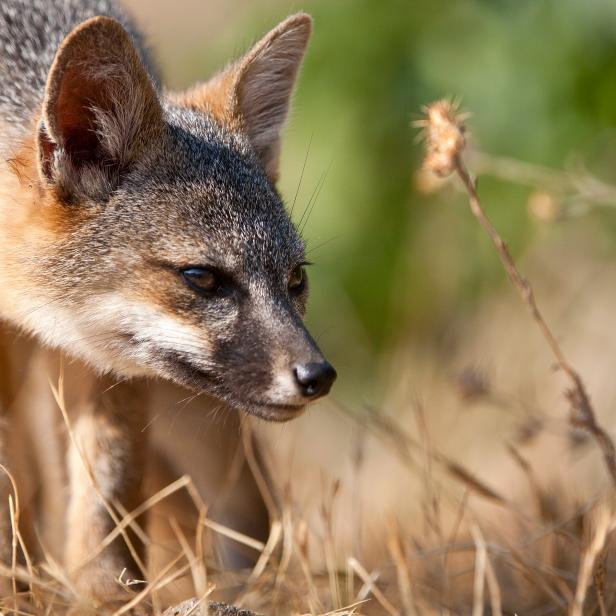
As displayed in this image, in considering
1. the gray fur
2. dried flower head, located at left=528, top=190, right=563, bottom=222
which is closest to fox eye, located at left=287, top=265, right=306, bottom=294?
dried flower head, located at left=528, top=190, right=563, bottom=222

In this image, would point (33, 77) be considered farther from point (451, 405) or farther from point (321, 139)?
point (451, 405)

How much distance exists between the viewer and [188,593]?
161 inches

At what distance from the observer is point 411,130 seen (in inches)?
259

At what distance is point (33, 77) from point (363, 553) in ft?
8.22

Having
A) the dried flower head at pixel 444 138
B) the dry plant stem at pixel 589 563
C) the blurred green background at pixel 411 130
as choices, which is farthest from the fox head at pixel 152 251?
the blurred green background at pixel 411 130

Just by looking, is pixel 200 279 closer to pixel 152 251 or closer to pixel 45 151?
pixel 152 251

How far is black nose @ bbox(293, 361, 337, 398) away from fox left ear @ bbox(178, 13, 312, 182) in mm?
1117

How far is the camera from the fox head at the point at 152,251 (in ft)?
10.4

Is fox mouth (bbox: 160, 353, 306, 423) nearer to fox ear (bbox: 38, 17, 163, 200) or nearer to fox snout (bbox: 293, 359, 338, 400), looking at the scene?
fox snout (bbox: 293, 359, 338, 400)

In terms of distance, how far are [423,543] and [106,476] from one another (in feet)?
4.73

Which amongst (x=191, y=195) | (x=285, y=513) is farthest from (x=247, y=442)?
(x=191, y=195)

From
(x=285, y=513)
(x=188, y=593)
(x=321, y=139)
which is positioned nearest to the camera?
(x=285, y=513)

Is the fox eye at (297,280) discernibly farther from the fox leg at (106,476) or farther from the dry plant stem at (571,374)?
the fox leg at (106,476)

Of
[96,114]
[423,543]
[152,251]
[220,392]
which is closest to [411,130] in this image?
[423,543]
